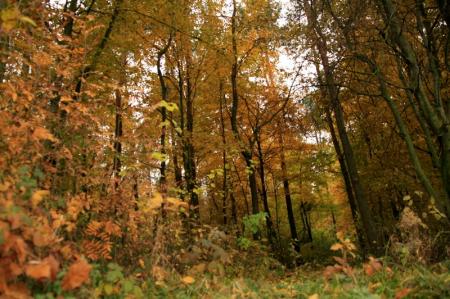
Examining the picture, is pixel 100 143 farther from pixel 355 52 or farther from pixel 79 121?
pixel 355 52

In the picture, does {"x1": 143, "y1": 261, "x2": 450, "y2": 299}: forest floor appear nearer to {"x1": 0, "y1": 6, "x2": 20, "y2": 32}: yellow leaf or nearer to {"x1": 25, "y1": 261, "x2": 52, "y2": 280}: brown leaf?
{"x1": 25, "y1": 261, "x2": 52, "y2": 280}: brown leaf

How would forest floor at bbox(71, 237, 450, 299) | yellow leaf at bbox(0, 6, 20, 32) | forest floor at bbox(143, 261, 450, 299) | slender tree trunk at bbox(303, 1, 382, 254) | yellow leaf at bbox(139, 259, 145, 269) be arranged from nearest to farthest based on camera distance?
1. yellow leaf at bbox(0, 6, 20, 32)
2. forest floor at bbox(71, 237, 450, 299)
3. forest floor at bbox(143, 261, 450, 299)
4. yellow leaf at bbox(139, 259, 145, 269)
5. slender tree trunk at bbox(303, 1, 382, 254)

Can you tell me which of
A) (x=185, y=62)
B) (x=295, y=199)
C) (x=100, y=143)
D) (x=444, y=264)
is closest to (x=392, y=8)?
(x=444, y=264)

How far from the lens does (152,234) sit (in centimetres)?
454

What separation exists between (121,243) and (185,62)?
13763 mm

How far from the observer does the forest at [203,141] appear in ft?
11.5

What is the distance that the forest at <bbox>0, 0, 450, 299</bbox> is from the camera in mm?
3512

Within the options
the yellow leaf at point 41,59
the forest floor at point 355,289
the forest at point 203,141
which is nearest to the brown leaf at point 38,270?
the forest at point 203,141

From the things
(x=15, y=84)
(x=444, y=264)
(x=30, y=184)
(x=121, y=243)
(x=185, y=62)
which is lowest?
(x=444, y=264)

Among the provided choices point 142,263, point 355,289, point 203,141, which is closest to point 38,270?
point 142,263

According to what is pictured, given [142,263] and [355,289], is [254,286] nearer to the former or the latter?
[142,263]

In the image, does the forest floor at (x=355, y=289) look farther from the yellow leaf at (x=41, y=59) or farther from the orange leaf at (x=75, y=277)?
the yellow leaf at (x=41, y=59)

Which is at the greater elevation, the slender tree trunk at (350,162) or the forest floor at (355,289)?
the slender tree trunk at (350,162)

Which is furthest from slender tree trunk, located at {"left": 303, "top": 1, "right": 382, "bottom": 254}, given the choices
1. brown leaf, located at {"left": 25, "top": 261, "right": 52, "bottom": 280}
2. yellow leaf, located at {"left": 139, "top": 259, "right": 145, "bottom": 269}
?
brown leaf, located at {"left": 25, "top": 261, "right": 52, "bottom": 280}
